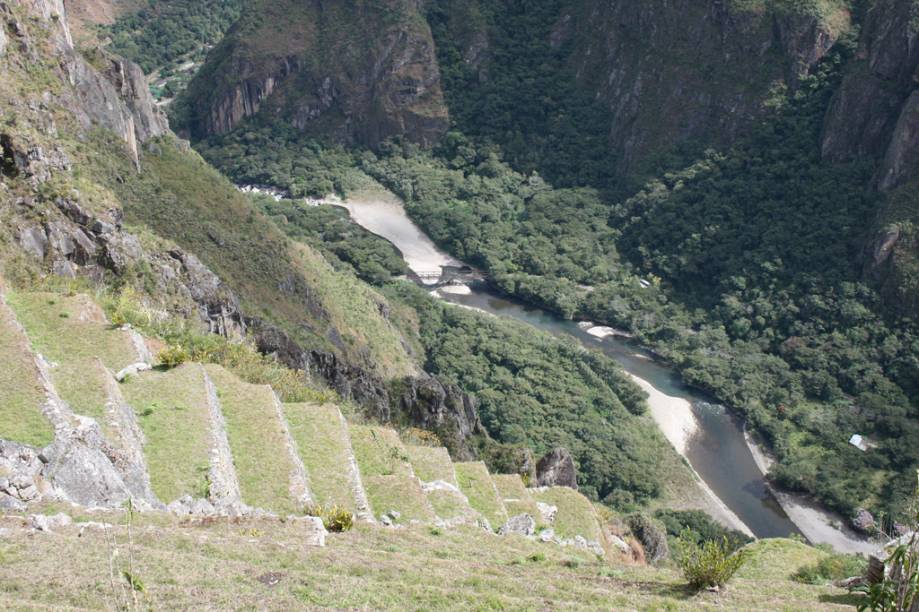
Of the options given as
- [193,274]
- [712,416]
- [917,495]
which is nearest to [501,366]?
[712,416]

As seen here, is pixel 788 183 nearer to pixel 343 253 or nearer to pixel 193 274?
pixel 343 253

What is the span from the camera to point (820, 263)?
103m

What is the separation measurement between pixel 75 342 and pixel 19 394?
6.19 m

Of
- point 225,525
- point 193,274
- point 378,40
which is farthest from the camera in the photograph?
point 378,40

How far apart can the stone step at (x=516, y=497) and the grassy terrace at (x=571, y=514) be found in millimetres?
847

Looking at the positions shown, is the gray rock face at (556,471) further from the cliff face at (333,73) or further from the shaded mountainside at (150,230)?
the cliff face at (333,73)

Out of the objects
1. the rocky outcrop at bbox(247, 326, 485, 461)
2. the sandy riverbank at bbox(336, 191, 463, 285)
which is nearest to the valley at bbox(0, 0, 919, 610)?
the rocky outcrop at bbox(247, 326, 485, 461)

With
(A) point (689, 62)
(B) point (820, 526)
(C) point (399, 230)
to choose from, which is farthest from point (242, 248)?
(A) point (689, 62)

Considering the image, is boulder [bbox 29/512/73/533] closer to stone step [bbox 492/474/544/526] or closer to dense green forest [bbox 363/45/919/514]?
stone step [bbox 492/474/544/526]

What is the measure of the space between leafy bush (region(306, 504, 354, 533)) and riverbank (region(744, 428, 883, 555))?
4981cm

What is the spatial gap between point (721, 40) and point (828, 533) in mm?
77341

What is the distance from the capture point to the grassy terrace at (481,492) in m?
36.6

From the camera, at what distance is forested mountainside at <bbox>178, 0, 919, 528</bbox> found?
8919cm

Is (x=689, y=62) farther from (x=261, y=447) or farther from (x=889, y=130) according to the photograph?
(x=261, y=447)
